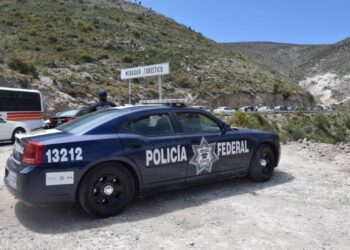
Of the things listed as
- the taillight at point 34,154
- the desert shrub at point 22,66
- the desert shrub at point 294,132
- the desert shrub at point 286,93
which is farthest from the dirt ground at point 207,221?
the desert shrub at point 286,93

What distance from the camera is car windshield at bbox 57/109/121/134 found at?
5105mm

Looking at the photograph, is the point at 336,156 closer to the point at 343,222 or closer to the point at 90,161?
the point at 343,222

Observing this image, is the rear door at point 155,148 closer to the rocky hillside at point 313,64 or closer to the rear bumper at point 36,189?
the rear bumper at point 36,189

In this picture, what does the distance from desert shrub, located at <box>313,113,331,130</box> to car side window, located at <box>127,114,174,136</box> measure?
31.5 metres

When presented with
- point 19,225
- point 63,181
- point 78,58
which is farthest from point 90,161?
point 78,58

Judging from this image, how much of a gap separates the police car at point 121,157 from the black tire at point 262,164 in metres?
0.30

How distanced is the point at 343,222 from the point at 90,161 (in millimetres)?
3379

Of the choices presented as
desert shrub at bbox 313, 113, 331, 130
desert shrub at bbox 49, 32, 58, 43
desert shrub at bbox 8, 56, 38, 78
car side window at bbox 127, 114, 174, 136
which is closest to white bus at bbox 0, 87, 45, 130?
desert shrub at bbox 8, 56, 38, 78

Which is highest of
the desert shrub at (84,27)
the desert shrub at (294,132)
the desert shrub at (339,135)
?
the desert shrub at (84,27)

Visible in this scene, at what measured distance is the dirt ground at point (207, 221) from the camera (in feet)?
13.6

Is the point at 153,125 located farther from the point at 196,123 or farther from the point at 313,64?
the point at 313,64

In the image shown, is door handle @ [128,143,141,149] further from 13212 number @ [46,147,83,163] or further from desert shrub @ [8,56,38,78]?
desert shrub @ [8,56,38,78]

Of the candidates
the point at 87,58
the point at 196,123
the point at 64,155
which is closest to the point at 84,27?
the point at 87,58

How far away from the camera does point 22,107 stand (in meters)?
19.3
